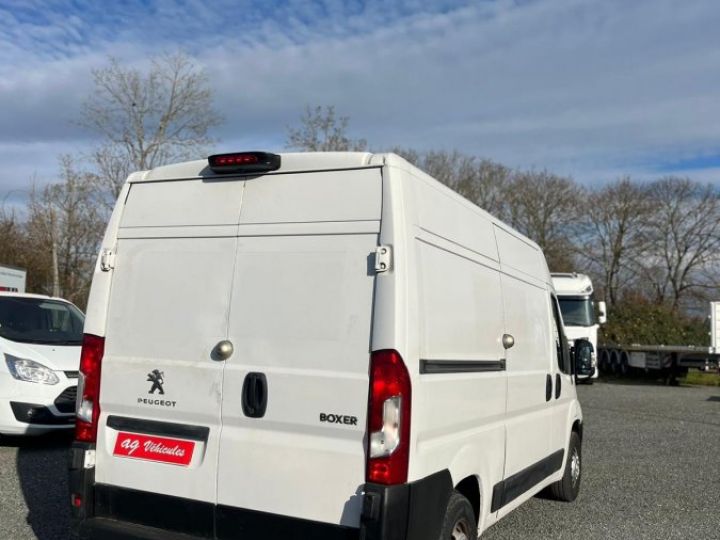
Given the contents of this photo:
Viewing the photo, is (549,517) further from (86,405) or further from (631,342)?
(631,342)

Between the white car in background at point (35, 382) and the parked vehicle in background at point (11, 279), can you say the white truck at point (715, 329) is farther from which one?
the parked vehicle in background at point (11, 279)

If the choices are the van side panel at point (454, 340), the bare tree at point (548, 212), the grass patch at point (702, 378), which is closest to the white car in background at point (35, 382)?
the van side panel at point (454, 340)

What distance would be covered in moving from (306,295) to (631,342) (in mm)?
24386

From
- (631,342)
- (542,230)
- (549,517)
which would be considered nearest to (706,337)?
(631,342)

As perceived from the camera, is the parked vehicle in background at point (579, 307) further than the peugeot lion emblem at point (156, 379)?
Yes

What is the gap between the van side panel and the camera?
3.80 m

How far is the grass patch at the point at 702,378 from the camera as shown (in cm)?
2448

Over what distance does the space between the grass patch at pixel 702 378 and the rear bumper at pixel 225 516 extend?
23208 mm

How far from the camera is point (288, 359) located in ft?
12.6

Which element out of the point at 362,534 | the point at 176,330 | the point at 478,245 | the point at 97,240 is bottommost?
the point at 362,534

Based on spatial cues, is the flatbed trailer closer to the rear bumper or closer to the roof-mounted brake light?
the rear bumper

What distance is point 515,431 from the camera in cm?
522

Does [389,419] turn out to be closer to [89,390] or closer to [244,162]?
[244,162]

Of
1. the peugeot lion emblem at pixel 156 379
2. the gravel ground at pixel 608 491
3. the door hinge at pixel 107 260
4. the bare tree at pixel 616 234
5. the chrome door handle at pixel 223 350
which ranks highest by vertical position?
the bare tree at pixel 616 234
